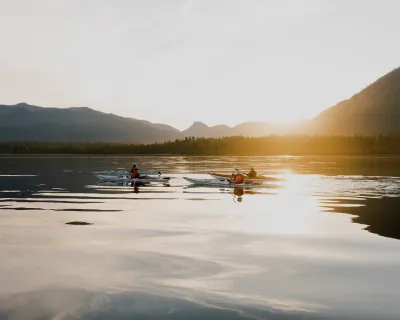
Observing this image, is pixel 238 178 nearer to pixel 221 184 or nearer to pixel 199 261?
pixel 221 184

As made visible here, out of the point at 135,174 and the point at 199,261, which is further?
the point at 135,174

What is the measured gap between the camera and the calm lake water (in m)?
14.9

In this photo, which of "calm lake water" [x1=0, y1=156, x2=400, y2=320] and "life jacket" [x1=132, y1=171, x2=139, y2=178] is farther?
"life jacket" [x1=132, y1=171, x2=139, y2=178]

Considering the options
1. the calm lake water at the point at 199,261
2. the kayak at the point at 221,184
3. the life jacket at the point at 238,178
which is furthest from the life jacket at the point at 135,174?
the calm lake water at the point at 199,261

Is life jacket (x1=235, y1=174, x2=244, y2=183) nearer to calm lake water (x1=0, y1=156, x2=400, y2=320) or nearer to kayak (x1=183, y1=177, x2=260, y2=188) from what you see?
kayak (x1=183, y1=177, x2=260, y2=188)

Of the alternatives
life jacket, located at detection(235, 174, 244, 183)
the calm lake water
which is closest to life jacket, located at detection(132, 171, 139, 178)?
life jacket, located at detection(235, 174, 244, 183)

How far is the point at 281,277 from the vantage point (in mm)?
17938

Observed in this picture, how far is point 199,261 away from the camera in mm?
20281

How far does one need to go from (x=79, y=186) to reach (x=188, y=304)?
41689mm

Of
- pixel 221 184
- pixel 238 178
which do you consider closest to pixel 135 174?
pixel 221 184

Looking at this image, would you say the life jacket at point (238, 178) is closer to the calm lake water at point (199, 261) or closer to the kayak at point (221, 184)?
the kayak at point (221, 184)

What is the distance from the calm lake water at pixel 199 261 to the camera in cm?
1485

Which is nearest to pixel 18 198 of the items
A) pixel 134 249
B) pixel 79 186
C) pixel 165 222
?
pixel 79 186

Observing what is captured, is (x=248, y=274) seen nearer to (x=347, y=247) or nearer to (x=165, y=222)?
(x=347, y=247)
